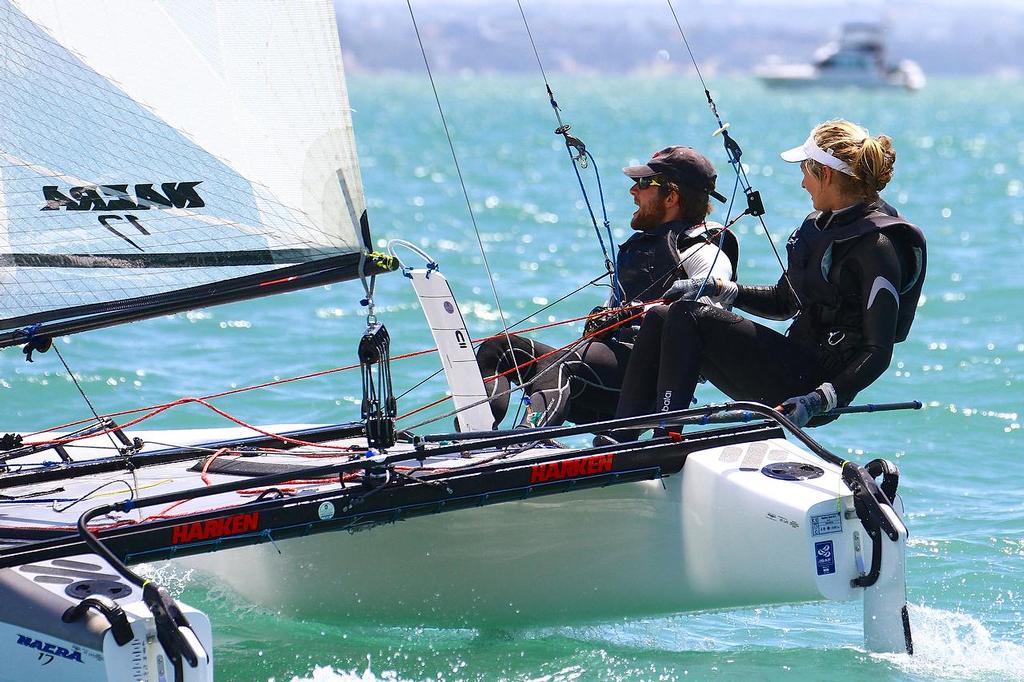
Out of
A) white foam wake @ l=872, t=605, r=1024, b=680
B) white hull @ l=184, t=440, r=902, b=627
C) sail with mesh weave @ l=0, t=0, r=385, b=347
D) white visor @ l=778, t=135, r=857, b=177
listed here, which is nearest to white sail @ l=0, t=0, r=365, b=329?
sail with mesh weave @ l=0, t=0, r=385, b=347

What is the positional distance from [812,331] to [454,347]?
914mm

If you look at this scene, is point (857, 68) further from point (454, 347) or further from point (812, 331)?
point (454, 347)

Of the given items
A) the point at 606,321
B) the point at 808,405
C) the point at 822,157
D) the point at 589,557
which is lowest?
the point at 589,557

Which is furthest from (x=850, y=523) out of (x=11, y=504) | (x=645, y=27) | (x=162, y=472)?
(x=645, y=27)

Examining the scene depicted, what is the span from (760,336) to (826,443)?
226 centimetres

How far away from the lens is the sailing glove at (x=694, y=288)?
3719mm

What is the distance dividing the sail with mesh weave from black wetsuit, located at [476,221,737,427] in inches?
33.6

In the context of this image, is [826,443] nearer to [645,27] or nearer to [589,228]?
[589,228]

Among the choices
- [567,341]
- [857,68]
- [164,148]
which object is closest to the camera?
[164,148]

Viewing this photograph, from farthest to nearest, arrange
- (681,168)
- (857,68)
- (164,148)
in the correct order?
(857,68)
(681,168)
(164,148)

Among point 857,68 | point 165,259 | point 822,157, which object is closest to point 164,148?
point 165,259

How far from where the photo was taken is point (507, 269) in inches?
410

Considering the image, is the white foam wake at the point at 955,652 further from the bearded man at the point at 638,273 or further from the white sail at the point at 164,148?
the white sail at the point at 164,148

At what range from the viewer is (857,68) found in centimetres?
7381
